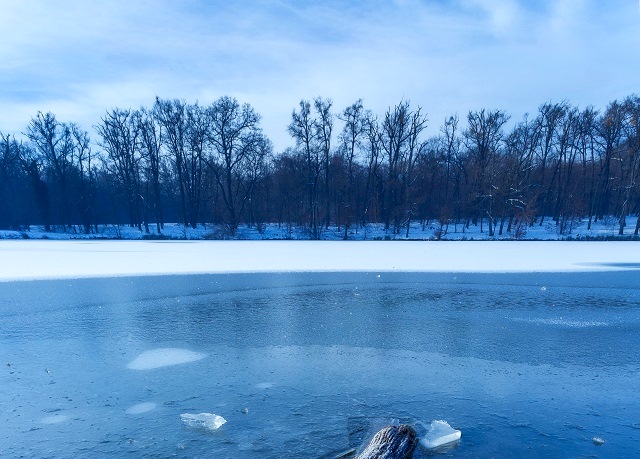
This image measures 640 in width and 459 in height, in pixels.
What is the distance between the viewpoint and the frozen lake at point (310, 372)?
343 centimetres

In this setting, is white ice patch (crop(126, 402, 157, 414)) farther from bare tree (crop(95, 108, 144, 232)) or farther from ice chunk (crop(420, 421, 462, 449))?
bare tree (crop(95, 108, 144, 232))

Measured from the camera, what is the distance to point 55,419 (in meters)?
3.75

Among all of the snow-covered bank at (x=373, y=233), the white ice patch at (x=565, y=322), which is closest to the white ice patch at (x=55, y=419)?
the white ice patch at (x=565, y=322)

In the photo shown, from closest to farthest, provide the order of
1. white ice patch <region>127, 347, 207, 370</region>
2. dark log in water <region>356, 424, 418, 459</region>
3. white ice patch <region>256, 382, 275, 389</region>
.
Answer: dark log in water <region>356, 424, 418, 459</region>, white ice patch <region>256, 382, 275, 389</region>, white ice patch <region>127, 347, 207, 370</region>

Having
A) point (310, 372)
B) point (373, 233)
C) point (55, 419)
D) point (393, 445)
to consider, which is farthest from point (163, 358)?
point (373, 233)

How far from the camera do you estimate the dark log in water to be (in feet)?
9.25

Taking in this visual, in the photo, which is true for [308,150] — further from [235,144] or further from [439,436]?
[439,436]

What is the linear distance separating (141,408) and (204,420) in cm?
77

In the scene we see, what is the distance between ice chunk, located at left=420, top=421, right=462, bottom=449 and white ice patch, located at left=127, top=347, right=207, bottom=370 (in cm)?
303

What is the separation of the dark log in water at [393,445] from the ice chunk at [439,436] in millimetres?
325

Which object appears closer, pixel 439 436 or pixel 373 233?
pixel 439 436

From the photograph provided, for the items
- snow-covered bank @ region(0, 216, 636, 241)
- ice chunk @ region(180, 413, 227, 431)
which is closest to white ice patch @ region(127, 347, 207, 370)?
ice chunk @ region(180, 413, 227, 431)

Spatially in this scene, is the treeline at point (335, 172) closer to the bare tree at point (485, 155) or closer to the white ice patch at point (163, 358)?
the bare tree at point (485, 155)

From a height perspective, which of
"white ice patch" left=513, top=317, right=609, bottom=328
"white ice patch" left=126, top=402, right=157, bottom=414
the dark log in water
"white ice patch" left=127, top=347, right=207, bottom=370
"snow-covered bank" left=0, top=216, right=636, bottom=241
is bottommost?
"white ice patch" left=126, top=402, right=157, bottom=414
